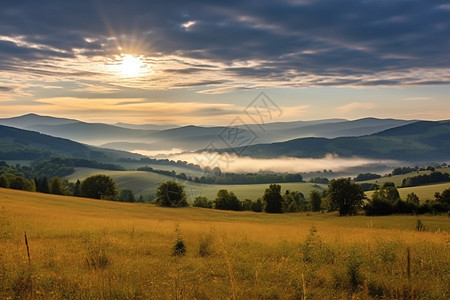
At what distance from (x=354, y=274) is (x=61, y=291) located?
7195mm

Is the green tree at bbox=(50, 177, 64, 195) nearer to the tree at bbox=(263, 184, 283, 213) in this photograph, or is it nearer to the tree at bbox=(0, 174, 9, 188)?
the tree at bbox=(0, 174, 9, 188)

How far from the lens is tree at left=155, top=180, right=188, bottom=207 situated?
8175cm

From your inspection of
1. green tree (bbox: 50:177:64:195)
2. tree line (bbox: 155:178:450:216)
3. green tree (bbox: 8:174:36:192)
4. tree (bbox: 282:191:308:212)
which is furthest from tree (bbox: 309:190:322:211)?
green tree (bbox: 8:174:36:192)

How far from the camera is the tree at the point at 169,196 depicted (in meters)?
81.8

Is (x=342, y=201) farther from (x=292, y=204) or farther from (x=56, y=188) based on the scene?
(x=56, y=188)

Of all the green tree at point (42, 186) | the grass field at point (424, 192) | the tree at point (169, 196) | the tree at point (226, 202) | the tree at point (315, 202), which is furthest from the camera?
the green tree at point (42, 186)

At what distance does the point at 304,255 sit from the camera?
12.6 meters

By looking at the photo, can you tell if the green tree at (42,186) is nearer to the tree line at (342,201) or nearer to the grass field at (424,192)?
the tree line at (342,201)

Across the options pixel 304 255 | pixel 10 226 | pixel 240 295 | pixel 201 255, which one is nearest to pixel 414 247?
pixel 304 255

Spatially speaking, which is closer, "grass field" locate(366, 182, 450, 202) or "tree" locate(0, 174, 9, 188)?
"tree" locate(0, 174, 9, 188)

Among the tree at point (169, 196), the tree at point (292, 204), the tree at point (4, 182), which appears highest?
the tree at point (4, 182)

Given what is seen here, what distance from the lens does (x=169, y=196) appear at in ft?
271

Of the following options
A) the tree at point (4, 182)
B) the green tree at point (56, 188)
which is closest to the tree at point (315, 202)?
the green tree at point (56, 188)

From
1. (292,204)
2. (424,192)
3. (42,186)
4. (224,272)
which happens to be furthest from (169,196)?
(424,192)
